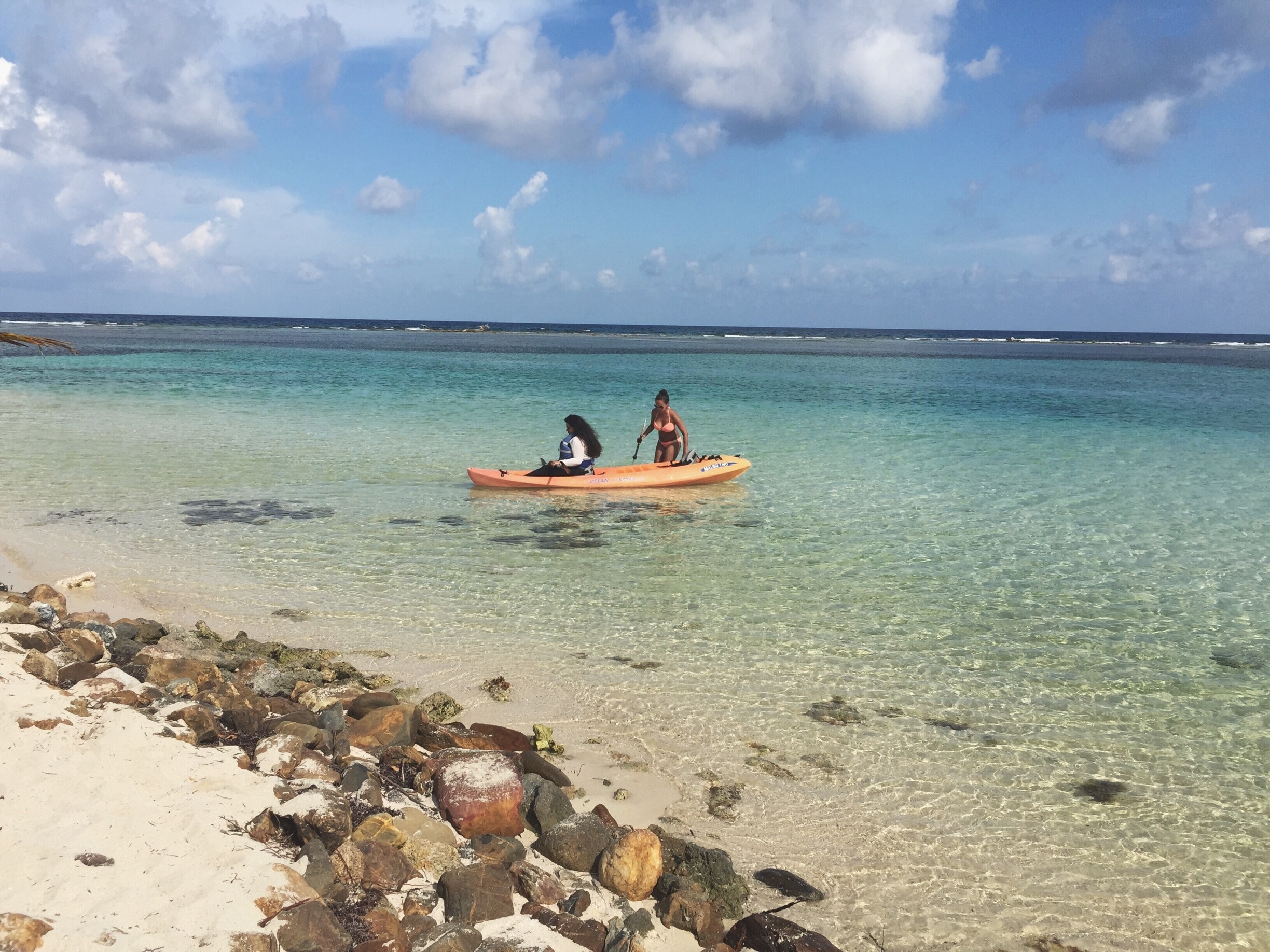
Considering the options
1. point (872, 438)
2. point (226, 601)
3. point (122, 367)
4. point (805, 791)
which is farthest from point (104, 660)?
point (122, 367)

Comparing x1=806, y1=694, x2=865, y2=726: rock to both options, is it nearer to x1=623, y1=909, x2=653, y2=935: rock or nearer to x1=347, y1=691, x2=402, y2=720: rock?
x1=623, y1=909, x2=653, y2=935: rock

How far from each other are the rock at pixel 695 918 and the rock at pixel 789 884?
1.27ft

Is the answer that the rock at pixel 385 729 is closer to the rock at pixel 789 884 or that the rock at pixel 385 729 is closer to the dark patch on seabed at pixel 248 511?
the rock at pixel 789 884

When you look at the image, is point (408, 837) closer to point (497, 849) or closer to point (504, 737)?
point (497, 849)

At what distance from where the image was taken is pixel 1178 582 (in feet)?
29.0

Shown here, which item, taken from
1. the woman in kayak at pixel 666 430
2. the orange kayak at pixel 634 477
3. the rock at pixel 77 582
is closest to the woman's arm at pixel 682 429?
the woman in kayak at pixel 666 430

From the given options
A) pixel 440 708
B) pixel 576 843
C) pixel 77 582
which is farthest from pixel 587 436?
pixel 576 843

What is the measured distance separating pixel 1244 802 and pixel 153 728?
563 centimetres

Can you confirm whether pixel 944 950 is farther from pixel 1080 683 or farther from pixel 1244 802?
pixel 1080 683

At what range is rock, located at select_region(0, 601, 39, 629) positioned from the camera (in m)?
6.04

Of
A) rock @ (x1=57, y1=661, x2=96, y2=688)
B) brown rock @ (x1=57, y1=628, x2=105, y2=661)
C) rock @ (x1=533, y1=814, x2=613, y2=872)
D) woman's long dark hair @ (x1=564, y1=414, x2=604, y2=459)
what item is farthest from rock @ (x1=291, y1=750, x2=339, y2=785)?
woman's long dark hair @ (x1=564, y1=414, x2=604, y2=459)

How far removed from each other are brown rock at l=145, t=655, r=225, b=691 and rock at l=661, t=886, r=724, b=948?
121 inches

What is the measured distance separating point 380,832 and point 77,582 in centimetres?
562

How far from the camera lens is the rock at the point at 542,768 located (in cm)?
476
